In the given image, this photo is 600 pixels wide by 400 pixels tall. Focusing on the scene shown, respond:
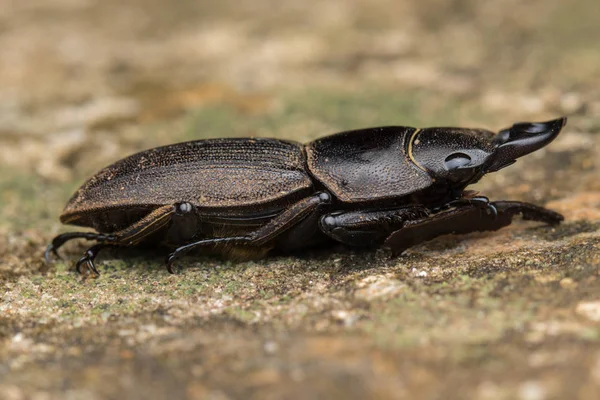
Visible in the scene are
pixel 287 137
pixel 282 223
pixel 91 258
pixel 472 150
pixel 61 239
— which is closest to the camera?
pixel 282 223


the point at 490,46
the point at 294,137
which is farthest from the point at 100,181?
the point at 490,46

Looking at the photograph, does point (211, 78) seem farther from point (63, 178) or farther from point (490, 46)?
point (490, 46)

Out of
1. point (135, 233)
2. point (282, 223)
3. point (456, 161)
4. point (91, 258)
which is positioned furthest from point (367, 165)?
point (91, 258)

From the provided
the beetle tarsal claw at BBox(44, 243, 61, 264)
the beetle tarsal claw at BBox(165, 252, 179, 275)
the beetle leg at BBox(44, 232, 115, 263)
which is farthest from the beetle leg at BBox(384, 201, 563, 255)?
the beetle tarsal claw at BBox(44, 243, 61, 264)

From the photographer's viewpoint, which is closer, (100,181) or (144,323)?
(144,323)

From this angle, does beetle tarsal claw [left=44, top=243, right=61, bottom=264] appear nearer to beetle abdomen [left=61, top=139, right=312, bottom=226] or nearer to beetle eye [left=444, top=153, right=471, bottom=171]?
beetle abdomen [left=61, top=139, right=312, bottom=226]

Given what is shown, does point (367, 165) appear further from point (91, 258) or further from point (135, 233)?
point (91, 258)

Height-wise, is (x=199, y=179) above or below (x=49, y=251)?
above

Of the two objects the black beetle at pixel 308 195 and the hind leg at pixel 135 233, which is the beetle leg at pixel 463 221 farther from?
the hind leg at pixel 135 233
